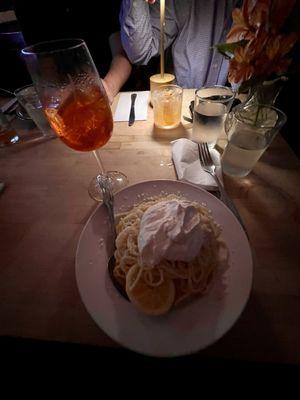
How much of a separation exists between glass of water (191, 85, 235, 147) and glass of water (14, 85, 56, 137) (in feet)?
1.81

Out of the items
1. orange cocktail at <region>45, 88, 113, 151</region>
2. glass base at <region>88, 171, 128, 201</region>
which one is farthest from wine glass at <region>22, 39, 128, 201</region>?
glass base at <region>88, 171, 128, 201</region>

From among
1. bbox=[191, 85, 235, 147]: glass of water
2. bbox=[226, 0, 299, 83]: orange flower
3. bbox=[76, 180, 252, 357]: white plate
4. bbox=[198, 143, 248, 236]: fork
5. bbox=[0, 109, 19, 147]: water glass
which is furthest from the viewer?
bbox=[0, 109, 19, 147]: water glass

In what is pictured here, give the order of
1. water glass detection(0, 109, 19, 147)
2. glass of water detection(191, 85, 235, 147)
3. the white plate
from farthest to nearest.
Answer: water glass detection(0, 109, 19, 147), glass of water detection(191, 85, 235, 147), the white plate

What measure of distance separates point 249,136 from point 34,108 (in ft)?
2.49

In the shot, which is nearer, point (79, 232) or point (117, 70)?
point (79, 232)

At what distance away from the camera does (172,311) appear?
0.37 metres

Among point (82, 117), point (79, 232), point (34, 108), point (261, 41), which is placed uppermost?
point (261, 41)

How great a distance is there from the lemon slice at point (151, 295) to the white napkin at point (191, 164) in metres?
0.31

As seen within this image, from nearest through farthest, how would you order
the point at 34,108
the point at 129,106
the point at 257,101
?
the point at 257,101 → the point at 34,108 → the point at 129,106

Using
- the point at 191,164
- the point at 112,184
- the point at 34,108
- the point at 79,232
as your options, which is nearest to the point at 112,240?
the point at 79,232

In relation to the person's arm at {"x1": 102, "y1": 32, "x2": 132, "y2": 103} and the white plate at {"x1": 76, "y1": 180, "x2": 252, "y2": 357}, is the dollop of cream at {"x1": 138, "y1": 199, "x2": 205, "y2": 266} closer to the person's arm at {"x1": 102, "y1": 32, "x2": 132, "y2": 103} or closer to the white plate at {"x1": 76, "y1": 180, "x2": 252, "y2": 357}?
the white plate at {"x1": 76, "y1": 180, "x2": 252, "y2": 357}

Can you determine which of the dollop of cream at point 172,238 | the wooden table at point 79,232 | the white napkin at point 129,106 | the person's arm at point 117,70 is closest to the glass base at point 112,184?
the wooden table at point 79,232

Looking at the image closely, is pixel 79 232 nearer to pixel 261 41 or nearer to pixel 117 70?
pixel 261 41

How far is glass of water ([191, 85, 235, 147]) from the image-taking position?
72 centimetres
